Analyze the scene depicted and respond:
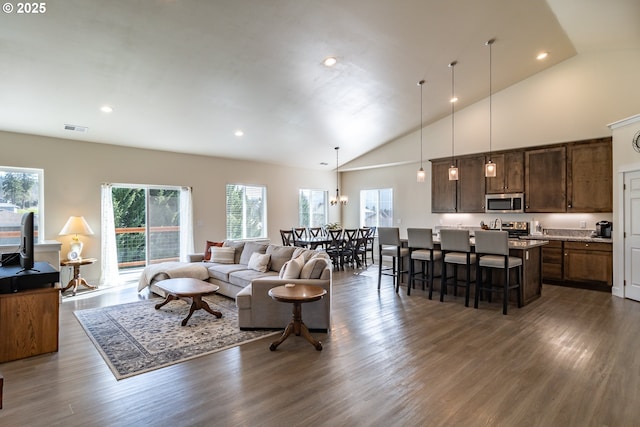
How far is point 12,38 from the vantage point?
11.6ft

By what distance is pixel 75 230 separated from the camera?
583 centimetres

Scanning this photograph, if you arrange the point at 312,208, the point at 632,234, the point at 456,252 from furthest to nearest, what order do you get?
the point at 312,208 < the point at 456,252 < the point at 632,234

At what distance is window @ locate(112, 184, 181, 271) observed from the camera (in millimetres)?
6789

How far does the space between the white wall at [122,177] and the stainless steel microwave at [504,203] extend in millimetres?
5141

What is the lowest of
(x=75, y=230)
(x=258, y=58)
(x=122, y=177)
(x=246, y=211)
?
(x=75, y=230)

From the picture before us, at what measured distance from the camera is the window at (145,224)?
6789 mm

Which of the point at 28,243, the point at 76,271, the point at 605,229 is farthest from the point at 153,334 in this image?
the point at 605,229

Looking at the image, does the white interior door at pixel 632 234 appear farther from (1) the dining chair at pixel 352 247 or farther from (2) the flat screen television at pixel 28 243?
(2) the flat screen television at pixel 28 243

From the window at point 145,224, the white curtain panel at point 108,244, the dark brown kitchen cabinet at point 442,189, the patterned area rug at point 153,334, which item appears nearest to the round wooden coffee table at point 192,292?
the patterned area rug at point 153,334

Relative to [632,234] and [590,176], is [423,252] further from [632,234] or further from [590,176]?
[590,176]

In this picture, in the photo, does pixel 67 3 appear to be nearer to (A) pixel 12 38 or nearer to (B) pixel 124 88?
(A) pixel 12 38

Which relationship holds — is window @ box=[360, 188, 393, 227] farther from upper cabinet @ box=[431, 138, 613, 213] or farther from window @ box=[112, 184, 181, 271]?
window @ box=[112, 184, 181, 271]

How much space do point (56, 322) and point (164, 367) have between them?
139cm

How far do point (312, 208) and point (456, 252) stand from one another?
5.60 m
